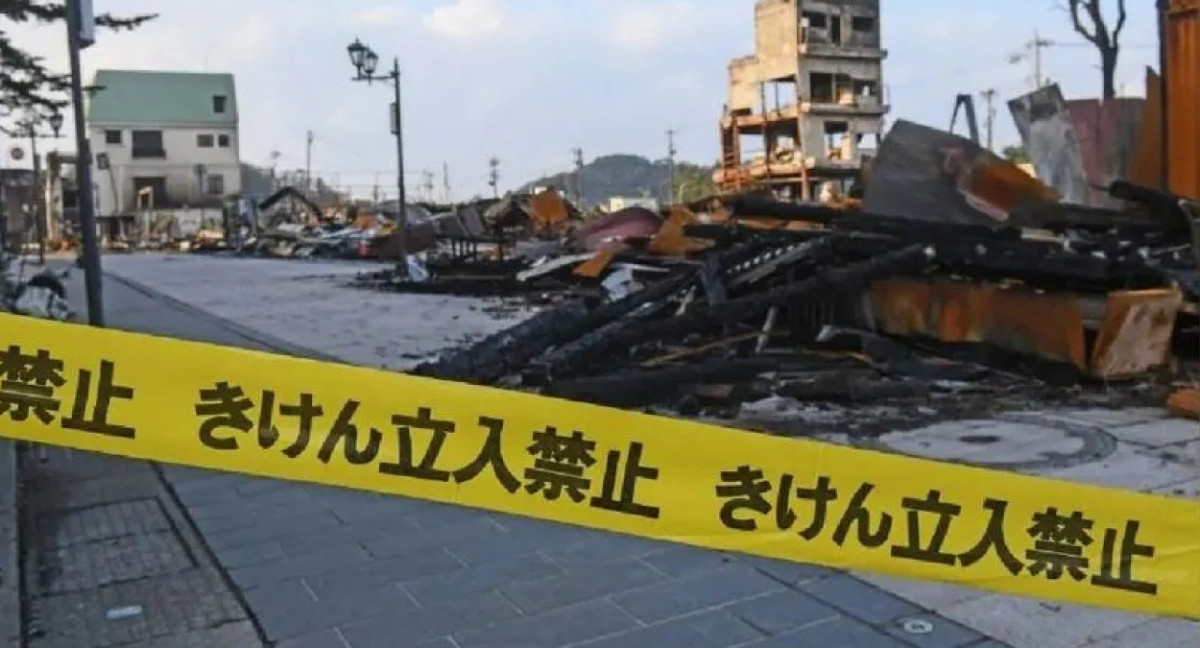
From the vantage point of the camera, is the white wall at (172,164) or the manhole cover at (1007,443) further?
the white wall at (172,164)

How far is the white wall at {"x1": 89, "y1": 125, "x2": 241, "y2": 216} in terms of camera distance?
6531 cm

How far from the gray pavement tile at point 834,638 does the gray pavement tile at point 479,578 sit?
3.48 ft

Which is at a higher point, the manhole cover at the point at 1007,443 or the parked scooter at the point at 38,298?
the parked scooter at the point at 38,298

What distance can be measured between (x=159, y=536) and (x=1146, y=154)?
882 cm

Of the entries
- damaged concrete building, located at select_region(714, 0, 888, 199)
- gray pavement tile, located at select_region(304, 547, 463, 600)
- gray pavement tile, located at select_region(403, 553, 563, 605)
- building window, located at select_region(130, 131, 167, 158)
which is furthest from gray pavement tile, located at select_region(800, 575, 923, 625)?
building window, located at select_region(130, 131, 167, 158)

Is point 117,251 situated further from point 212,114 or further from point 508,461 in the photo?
point 508,461

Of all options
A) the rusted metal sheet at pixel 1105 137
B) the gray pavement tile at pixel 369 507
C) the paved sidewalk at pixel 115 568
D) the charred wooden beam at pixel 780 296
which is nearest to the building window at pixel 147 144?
the rusted metal sheet at pixel 1105 137

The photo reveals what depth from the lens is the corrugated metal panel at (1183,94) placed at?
9.10m

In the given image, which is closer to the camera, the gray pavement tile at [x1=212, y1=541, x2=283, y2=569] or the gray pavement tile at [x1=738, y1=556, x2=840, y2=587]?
the gray pavement tile at [x1=738, y1=556, x2=840, y2=587]

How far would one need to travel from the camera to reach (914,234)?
29.4 ft

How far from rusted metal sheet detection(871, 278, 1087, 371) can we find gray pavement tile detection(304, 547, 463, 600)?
194 inches

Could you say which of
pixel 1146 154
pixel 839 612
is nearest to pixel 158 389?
pixel 839 612

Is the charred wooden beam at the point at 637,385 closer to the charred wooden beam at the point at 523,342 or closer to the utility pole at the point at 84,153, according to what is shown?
the charred wooden beam at the point at 523,342

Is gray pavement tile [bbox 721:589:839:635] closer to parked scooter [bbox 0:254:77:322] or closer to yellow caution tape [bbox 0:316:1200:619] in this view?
yellow caution tape [bbox 0:316:1200:619]
